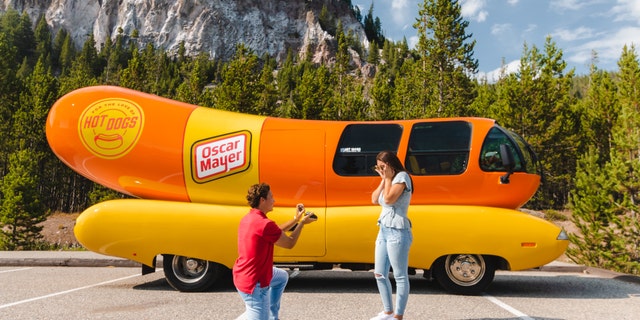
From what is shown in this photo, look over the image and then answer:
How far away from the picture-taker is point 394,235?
4.27 metres

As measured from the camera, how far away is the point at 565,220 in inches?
1358

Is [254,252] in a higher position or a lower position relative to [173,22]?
lower

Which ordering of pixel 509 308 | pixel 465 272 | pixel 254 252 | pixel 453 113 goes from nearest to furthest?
pixel 254 252
pixel 509 308
pixel 465 272
pixel 453 113

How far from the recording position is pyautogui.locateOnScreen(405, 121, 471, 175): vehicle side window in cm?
685

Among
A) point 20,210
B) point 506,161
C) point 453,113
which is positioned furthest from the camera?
point 453,113

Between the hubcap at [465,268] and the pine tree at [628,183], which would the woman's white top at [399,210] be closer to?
the hubcap at [465,268]

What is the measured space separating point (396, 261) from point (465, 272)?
2.99 metres

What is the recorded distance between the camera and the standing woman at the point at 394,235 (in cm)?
425

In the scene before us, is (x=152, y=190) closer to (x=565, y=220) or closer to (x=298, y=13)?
(x=565, y=220)

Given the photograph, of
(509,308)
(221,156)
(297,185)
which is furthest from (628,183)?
(221,156)

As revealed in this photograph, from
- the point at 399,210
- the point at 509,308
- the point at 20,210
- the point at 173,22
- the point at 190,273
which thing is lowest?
the point at 20,210

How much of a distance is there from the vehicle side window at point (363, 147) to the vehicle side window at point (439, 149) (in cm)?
31

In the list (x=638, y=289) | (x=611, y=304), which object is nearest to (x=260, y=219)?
(x=611, y=304)

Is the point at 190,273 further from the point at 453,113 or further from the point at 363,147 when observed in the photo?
the point at 453,113
